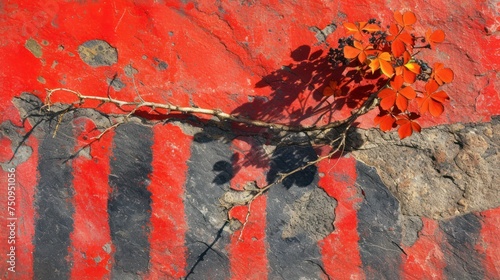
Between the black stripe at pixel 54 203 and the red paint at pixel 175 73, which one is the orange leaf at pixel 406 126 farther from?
the black stripe at pixel 54 203

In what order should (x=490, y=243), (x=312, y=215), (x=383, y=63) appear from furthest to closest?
(x=312, y=215), (x=490, y=243), (x=383, y=63)

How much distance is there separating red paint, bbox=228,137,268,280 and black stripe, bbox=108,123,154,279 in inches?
15.6

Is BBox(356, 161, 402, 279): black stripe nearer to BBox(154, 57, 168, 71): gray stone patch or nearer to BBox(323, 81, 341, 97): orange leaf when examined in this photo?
BBox(323, 81, 341, 97): orange leaf

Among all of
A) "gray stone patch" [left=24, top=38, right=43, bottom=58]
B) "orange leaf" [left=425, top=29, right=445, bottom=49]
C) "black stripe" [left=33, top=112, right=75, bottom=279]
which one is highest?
"orange leaf" [left=425, top=29, right=445, bottom=49]

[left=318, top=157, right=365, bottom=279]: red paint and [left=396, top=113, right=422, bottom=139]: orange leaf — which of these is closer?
[left=396, top=113, right=422, bottom=139]: orange leaf

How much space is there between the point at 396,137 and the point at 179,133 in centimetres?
97

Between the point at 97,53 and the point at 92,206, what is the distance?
703 mm

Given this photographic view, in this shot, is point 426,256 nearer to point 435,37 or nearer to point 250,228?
point 250,228

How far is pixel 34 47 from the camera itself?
2.39 meters

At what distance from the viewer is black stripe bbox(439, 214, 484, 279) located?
2227 mm

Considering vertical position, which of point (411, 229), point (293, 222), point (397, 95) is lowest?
point (293, 222)

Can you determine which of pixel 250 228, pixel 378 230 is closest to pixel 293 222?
pixel 250 228

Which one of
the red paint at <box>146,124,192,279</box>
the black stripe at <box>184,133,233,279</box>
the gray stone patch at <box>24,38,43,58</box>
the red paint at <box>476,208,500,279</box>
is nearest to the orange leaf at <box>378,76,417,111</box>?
the red paint at <box>476,208,500,279</box>

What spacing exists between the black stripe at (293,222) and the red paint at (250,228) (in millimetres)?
32
